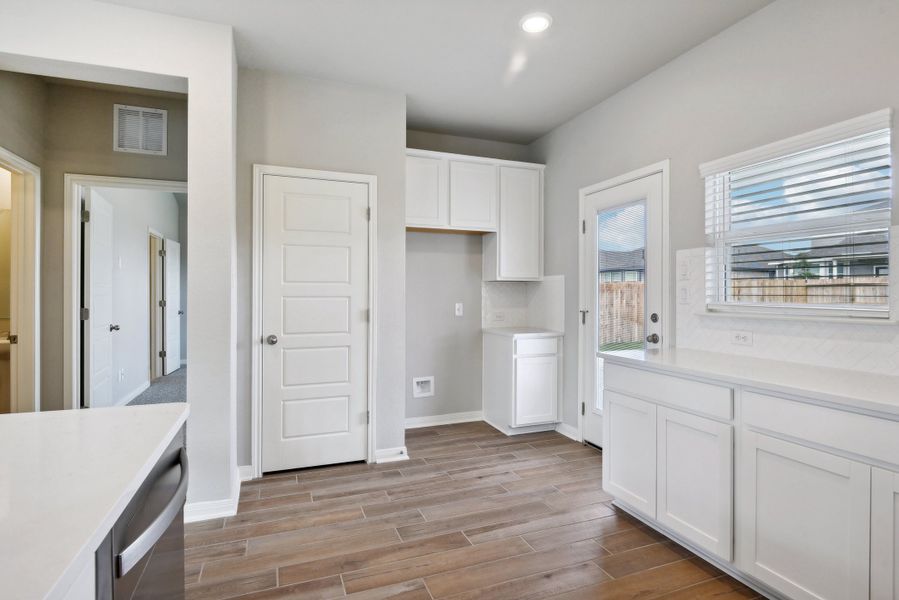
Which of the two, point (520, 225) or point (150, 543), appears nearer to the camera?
point (150, 543)

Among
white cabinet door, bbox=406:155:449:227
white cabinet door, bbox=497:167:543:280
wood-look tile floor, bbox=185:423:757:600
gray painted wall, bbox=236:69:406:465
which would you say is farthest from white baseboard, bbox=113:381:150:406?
white cabinet door, bbox=497:167:543:280

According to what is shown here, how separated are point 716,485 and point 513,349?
80.9 inches

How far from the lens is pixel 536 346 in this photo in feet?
13.0

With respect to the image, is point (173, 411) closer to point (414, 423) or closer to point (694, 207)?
point (694, 207)

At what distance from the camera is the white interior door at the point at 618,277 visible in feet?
10.0

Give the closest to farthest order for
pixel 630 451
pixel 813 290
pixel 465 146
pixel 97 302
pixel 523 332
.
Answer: pixel 813 290 < pixel 630 451 < pixel 97 302 < pixel 523 332 < pixel 465 146

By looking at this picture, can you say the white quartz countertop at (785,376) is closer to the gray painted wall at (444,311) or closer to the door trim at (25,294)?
the gray painted wall at (444,311)

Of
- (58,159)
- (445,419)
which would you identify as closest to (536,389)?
(445,419)

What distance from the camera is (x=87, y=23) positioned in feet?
7.77

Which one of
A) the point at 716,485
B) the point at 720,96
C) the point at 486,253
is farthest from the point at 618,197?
the point at 716,485

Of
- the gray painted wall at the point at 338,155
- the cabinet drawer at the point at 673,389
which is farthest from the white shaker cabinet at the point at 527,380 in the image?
the cabinet drawer at the point at 673,389

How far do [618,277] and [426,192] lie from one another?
1699mm

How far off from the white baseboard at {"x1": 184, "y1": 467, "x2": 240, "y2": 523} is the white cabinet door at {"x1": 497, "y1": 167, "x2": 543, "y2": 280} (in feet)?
8.79

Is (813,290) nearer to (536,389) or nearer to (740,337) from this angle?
(740,337)
